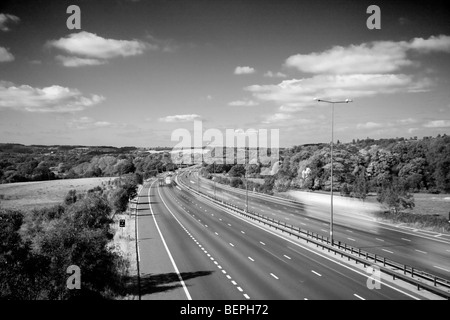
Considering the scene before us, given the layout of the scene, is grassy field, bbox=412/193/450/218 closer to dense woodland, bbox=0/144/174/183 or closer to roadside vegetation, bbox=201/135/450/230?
roadside vegetation, bbox=201/135/450/230

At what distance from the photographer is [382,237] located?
37.6m

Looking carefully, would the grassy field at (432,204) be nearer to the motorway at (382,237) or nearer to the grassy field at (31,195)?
the motorway at (382,237)

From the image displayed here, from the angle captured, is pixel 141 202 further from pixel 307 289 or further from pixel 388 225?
pixel 307 289

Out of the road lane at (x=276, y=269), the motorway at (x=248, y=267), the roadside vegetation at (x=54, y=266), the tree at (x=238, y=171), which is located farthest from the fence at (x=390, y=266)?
the tree at (x=238, y=171)

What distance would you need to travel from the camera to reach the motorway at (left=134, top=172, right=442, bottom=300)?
792 inches

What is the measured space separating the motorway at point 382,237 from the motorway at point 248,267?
610 cm

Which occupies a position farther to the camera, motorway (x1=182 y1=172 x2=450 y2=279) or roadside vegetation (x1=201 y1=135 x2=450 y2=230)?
roadside vegetation (x1=201 y1=135 x2=450 y2=230)

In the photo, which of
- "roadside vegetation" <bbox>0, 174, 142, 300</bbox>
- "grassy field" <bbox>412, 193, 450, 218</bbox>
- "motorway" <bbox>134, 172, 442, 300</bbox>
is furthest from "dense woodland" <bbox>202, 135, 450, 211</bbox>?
"roadside vegetation" <bbox>0, 174, 142, 300</bbox>

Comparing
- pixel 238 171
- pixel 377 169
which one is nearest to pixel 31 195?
pixel 238 171

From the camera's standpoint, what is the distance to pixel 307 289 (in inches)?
809

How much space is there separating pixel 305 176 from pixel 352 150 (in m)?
28.1

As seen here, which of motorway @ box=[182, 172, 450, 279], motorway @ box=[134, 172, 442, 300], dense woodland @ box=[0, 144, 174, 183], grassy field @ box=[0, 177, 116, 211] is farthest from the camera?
dense woodland @ box=[0, 144, 174, 183]

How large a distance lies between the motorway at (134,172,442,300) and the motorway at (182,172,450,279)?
6105 mm

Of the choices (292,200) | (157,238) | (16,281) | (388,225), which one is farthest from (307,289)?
(292,200)
